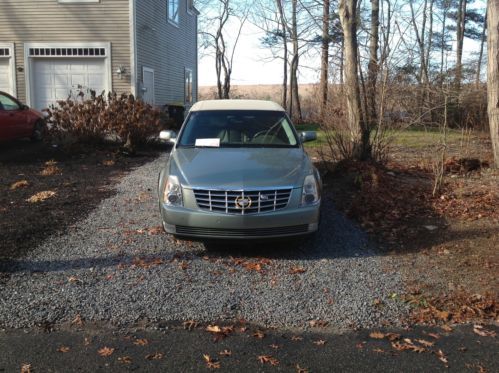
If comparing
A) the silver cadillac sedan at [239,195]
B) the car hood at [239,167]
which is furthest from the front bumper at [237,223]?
the car hood at [239,167]

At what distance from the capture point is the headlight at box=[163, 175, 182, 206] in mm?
5414

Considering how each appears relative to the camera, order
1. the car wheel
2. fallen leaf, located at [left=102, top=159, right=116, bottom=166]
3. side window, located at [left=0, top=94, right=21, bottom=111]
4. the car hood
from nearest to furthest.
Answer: the car hood
fallen leaf, located at [left=102, top=159, right=116, bottom=166]
side window, located at [left=0, top=94, right=21, bottom=111]
the car wheel

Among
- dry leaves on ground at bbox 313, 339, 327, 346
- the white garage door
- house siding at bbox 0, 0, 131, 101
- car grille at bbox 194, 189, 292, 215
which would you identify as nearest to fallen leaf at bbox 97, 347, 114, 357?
dry leaves on ground at bbox 313, 339, 327, 346

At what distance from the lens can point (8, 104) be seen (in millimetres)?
13164

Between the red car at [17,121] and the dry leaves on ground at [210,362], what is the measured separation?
36.3 feet

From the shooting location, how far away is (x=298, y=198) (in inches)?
214

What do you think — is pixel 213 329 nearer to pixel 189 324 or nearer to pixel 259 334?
pixel 189 324

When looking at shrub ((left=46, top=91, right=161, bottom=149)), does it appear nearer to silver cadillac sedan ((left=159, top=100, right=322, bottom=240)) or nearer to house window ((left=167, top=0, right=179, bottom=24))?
silver cadillac sedan ((left=159, top=100, right=322, bottom=240))

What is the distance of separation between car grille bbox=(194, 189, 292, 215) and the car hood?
6 cm

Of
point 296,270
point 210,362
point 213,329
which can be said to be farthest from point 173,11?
point 210,362

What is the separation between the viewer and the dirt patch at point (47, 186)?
20.8 feet

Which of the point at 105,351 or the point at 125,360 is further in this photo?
the point at 105,351

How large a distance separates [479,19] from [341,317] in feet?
158

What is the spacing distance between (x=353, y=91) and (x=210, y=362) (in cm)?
729
